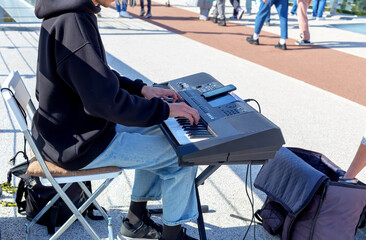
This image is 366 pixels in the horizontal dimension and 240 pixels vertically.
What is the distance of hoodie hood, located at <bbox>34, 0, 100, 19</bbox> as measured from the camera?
5.10 feet

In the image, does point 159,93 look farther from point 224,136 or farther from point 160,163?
point 224,136

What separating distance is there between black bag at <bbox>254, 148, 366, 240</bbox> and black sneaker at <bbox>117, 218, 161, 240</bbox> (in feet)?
2.24

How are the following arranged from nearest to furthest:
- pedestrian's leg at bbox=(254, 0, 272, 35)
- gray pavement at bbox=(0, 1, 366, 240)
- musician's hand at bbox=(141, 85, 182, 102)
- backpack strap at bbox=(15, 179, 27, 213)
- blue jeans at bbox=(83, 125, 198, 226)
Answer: blue jeans at bbox=(83, 125, 198, 226) → musician's hand at bbox=(141, 85, 182, 102) → backpack strap at bbox=(15, 179, 27, 213) → gray pavement at bbox=(0, 1, 366, 240) → pedestrian's leg at bbox=(254, 0, 272, 35)

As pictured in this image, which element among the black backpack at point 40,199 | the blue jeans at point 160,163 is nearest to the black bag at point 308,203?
the blue jeans at point 160,163

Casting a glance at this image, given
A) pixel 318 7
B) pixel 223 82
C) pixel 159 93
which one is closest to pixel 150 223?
Answer: pixel 159 93

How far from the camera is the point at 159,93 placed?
2.06 meters

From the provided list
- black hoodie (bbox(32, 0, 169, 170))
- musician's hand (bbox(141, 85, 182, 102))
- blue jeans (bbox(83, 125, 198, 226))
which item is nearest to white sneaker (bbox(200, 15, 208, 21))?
musician's hand (bbox(141, 85, 182, 102))

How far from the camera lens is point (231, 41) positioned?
8180mm

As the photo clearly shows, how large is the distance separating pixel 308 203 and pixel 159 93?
1.01 metres

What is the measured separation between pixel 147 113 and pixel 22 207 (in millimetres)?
1240

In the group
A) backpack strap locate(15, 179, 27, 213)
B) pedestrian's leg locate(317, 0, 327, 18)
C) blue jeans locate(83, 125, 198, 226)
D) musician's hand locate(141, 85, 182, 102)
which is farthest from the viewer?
pedestrian's leg locate(317, 0, 327, 18)

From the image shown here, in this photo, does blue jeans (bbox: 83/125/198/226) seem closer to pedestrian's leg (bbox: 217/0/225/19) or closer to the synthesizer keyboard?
the synthesizer keyboard

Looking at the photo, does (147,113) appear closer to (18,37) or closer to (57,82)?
(57,82)

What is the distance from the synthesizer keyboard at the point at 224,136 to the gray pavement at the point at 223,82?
0.89 meters
